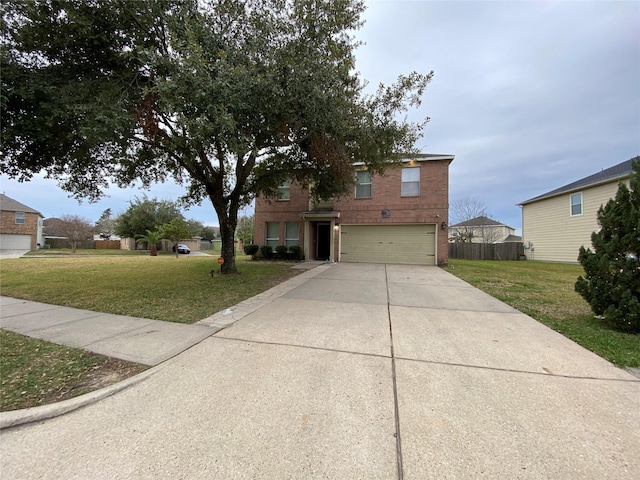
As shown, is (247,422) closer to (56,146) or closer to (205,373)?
(205,373)

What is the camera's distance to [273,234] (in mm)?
16688

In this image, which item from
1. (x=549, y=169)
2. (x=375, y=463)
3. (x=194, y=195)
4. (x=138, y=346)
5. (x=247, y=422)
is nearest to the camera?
(x=375, y=463)

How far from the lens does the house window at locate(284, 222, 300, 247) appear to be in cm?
1614

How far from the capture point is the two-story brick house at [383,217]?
1413 cm

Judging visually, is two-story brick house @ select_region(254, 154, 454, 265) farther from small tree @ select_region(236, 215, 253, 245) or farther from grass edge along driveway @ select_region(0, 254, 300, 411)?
small tree @ select_region(236, 215, 253, 245)

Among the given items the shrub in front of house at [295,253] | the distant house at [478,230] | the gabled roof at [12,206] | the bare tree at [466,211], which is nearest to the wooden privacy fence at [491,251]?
the distant house at [478,230]

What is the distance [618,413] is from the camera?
2.31 metres

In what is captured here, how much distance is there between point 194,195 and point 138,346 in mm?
9642

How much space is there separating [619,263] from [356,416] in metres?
5.12

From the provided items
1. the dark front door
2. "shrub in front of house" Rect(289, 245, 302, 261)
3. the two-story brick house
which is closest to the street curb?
the two-story brick house

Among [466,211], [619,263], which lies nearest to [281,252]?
[619,263]

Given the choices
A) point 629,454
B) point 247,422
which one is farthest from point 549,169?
point 247,422

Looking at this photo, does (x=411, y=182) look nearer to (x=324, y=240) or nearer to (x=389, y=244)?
(x=389, y=244)

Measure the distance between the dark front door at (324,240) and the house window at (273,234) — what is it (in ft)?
8.24
